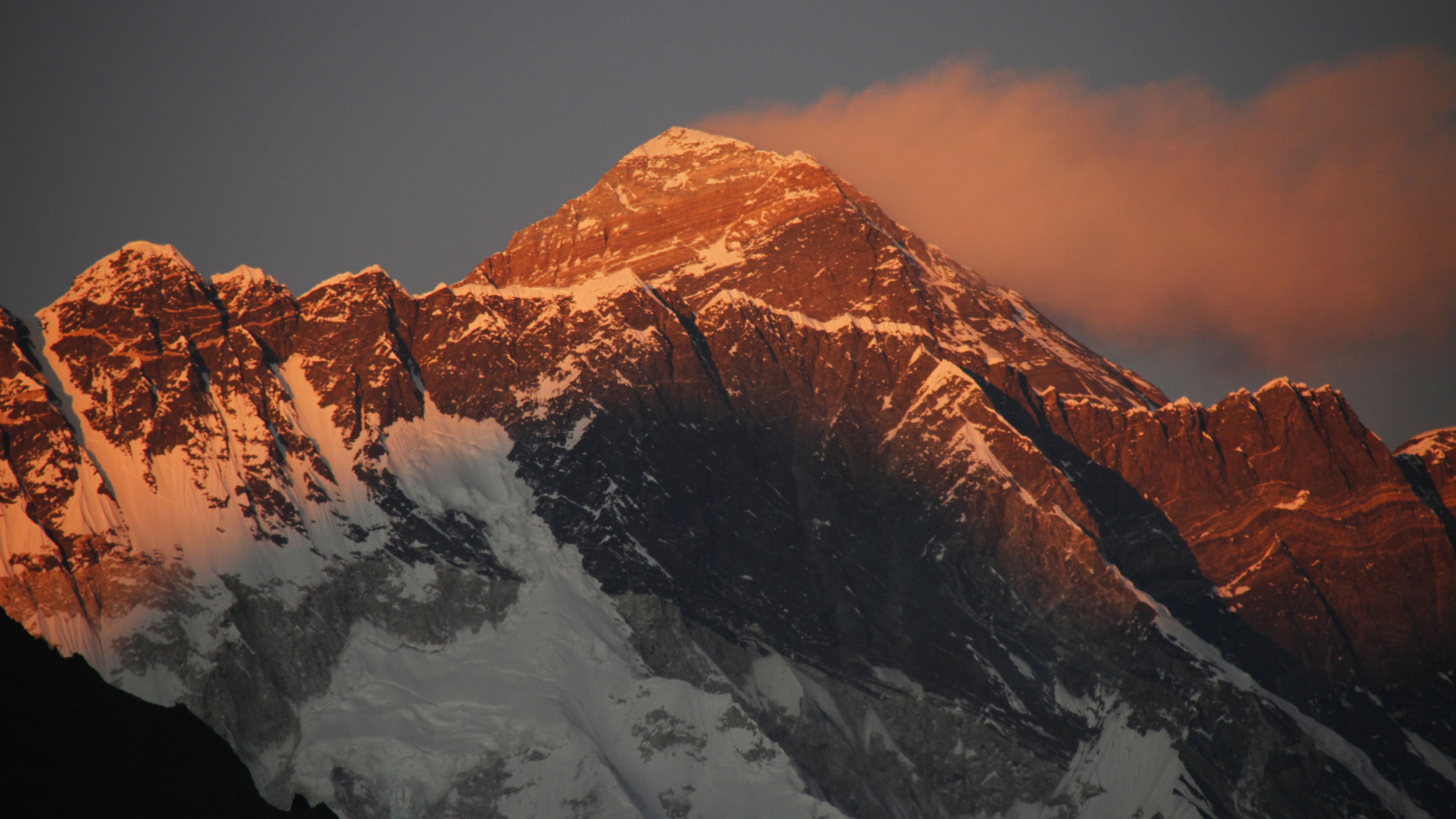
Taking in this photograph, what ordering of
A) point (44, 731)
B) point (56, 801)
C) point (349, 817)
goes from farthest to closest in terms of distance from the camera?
point (349, 817)
point (44, 731)
point (56, 801)

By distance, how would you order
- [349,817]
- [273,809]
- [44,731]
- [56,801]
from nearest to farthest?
[56,801] → [44,731] → [273,809] → [349,817]

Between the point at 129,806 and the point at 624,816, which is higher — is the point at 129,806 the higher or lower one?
the lower one

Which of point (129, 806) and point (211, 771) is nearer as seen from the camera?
point (129, 806)

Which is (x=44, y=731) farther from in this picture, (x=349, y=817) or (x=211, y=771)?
(x=349, y=817)

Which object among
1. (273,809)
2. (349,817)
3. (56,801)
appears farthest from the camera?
(349,817)

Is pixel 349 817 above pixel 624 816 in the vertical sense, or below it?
below

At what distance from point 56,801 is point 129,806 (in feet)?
14.5

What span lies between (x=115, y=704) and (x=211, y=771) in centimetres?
633

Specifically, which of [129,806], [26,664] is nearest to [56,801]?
[129,806]

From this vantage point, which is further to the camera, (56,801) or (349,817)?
(349,817)

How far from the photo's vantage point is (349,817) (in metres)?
200

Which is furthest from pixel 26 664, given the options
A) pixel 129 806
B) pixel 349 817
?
pixel 349 817

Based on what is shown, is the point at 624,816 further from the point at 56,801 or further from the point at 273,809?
the point at 56,801

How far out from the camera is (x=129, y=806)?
303 ft
